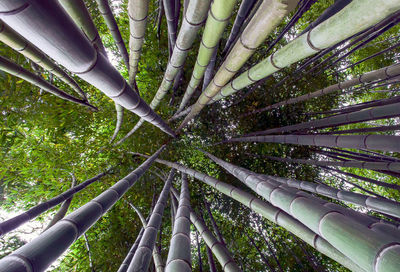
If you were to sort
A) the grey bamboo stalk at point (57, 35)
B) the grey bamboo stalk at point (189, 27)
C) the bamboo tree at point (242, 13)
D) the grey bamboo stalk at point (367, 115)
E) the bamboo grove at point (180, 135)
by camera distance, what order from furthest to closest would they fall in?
the grey bamboo stalk at point (367, 115)
the bamboo tree at point (242, 13)
the grey bamboo stalk at point (189, 27)
the bamboo grove at point (180, 135)
the grey bamboo stalk at point (57, 35)

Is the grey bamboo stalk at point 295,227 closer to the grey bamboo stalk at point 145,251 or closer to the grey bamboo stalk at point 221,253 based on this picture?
the grey bamboo stalk at point 221,253

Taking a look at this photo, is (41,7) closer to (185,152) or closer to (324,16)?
(324,16)

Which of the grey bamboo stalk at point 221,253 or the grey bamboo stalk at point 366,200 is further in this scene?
the grey bamboo stalk at point 366,200

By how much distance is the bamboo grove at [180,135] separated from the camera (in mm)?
844

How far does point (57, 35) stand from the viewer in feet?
2.16

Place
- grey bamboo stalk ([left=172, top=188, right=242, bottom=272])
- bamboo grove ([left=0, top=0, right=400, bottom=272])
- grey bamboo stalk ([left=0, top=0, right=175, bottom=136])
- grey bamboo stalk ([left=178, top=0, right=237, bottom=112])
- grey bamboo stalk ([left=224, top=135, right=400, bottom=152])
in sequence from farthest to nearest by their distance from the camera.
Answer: grey bamboo stalk ([left=224, top=135, right=400, bottom=152])
grey bamboo stalk ([left=172, top=188, right=242, bottom=272])
grey bamboo stalk ([left=178, top=0, right=237, bottom=112])
bamboo grove ([left=0, top=0, right=400, bottom=272])
grey bamboo stalk ([left=0, top=0, right=175, bottom=136])

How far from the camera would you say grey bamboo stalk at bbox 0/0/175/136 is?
1.88 ft

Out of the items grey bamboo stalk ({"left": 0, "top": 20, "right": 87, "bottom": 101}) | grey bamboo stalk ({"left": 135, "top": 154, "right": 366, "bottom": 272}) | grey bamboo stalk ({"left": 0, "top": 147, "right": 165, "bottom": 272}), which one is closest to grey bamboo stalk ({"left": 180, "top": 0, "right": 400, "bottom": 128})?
grey bamboo stalk ({"left": 135, "top": 154, "right": 366, "bottom": 272})

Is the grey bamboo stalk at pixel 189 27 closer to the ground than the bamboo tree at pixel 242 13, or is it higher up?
closer to the ground

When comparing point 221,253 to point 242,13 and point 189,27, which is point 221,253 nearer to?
point 189,27

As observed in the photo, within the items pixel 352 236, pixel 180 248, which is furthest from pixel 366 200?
pixel 180 248

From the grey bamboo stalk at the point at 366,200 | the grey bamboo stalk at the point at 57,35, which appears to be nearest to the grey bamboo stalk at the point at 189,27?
the grey bamboo stalk at the point at 57,35

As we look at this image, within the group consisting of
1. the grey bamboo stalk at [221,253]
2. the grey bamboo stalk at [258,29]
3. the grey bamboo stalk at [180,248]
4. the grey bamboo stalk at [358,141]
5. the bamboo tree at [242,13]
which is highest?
the bamboo tree at [242,13]

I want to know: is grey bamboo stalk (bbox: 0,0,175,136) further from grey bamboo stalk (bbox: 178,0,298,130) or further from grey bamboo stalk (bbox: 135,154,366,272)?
grey bamboo stalk (bbox: 135,154,366,272)
